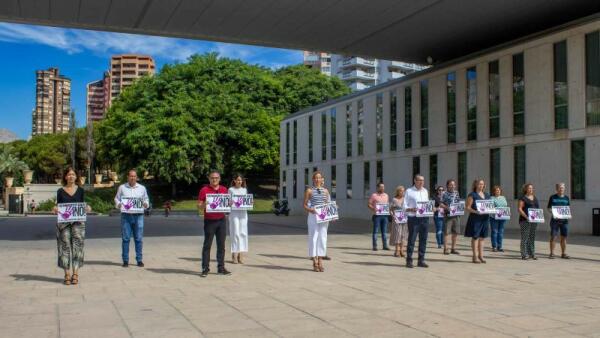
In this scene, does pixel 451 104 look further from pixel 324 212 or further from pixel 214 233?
pixel 214 233

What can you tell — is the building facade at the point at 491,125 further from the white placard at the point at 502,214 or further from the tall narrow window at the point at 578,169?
the white placard at the point at 502,214

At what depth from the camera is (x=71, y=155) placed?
88.8 m

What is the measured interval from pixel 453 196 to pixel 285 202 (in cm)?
2908

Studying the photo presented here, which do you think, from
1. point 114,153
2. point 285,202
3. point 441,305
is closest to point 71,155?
point 114,153

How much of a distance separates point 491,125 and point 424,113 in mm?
5124

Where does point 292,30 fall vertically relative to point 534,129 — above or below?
above

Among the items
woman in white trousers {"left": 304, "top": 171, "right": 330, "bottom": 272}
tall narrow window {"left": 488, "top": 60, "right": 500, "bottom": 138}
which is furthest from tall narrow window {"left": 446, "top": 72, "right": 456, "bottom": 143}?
woman in white trousers {"left": 304, "top": 171, "right": 330, "bottom": 272}

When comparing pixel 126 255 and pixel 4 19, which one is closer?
pixel 126 255

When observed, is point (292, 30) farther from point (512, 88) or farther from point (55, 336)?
point (55, 336)

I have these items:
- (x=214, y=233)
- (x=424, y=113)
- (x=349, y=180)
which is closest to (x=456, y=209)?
(x=214, y=233)

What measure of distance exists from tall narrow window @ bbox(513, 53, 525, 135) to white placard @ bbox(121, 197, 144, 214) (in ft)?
58.7

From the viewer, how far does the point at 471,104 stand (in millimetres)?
27547

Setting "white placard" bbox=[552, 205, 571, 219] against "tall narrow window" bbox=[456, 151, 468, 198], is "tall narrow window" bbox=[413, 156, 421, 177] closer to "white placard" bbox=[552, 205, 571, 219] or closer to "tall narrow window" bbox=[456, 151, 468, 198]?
"tall narrow window" bbox=[456, 151, 468, 198]

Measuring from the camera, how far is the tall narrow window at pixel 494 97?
84.9ft
